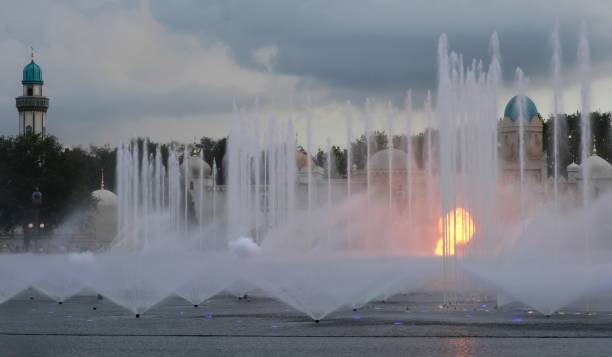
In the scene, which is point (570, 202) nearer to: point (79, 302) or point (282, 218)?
point (282, 218)

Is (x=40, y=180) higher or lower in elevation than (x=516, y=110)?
lower

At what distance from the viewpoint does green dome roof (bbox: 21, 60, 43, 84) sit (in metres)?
108

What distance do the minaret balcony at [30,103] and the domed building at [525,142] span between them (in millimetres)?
39461

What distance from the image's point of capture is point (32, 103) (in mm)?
106750

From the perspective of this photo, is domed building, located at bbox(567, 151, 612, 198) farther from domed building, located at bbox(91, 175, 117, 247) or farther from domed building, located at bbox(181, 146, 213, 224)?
domed building, located at bbox(91, 175, 117, 247)

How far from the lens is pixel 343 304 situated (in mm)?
29047

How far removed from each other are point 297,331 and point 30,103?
8672 cm

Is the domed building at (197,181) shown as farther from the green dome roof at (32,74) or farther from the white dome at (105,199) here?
the green dome roof at (32,74)

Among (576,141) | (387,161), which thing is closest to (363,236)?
(387,161)

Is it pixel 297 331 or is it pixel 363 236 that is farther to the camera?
pixel 363 236

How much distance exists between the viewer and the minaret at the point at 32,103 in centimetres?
10675

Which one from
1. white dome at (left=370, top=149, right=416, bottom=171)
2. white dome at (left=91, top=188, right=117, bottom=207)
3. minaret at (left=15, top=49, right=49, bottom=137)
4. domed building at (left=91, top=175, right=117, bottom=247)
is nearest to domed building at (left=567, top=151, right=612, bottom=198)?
white dome at (left=370, top=149, right=416, bottom=171)

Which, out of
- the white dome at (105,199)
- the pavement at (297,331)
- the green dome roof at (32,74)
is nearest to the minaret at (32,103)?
the green dome roof at (32,74)

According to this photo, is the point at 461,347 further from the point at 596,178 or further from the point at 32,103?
the point at 32,103
